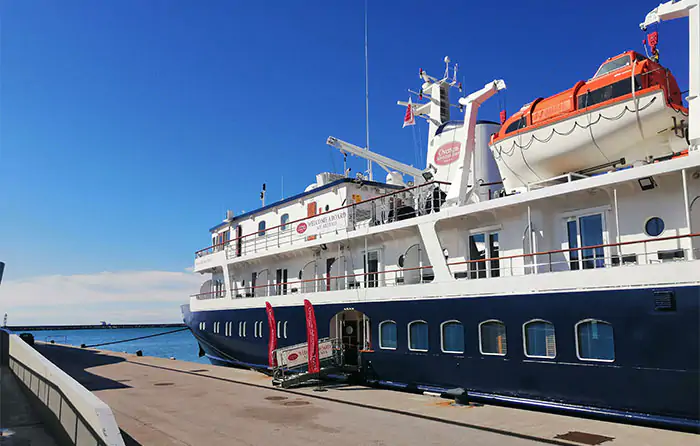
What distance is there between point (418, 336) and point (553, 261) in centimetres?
453

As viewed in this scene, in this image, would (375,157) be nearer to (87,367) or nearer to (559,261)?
(559,261)

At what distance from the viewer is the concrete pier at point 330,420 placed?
11125 millimetres

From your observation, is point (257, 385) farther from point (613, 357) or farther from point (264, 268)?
point (613, 357)

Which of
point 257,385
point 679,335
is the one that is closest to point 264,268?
point 257,385

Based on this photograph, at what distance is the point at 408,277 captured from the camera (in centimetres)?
1911

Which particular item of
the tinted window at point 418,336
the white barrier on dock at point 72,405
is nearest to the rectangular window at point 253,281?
the white barrier on dock at point 72,405

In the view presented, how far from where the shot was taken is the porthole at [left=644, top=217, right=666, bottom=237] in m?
13.1

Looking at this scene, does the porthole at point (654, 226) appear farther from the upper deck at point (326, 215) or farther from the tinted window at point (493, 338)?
the upper deck at point (326, 215)

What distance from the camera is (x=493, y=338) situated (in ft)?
48.6

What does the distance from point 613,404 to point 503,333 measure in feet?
10.3

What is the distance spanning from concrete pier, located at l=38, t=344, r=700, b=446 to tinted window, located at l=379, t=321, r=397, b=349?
56.3 inches

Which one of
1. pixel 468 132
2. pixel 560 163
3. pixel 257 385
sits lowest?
pixel 257 385

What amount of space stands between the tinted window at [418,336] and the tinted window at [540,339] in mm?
3414

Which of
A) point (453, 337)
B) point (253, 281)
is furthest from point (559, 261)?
point (253, 281)
